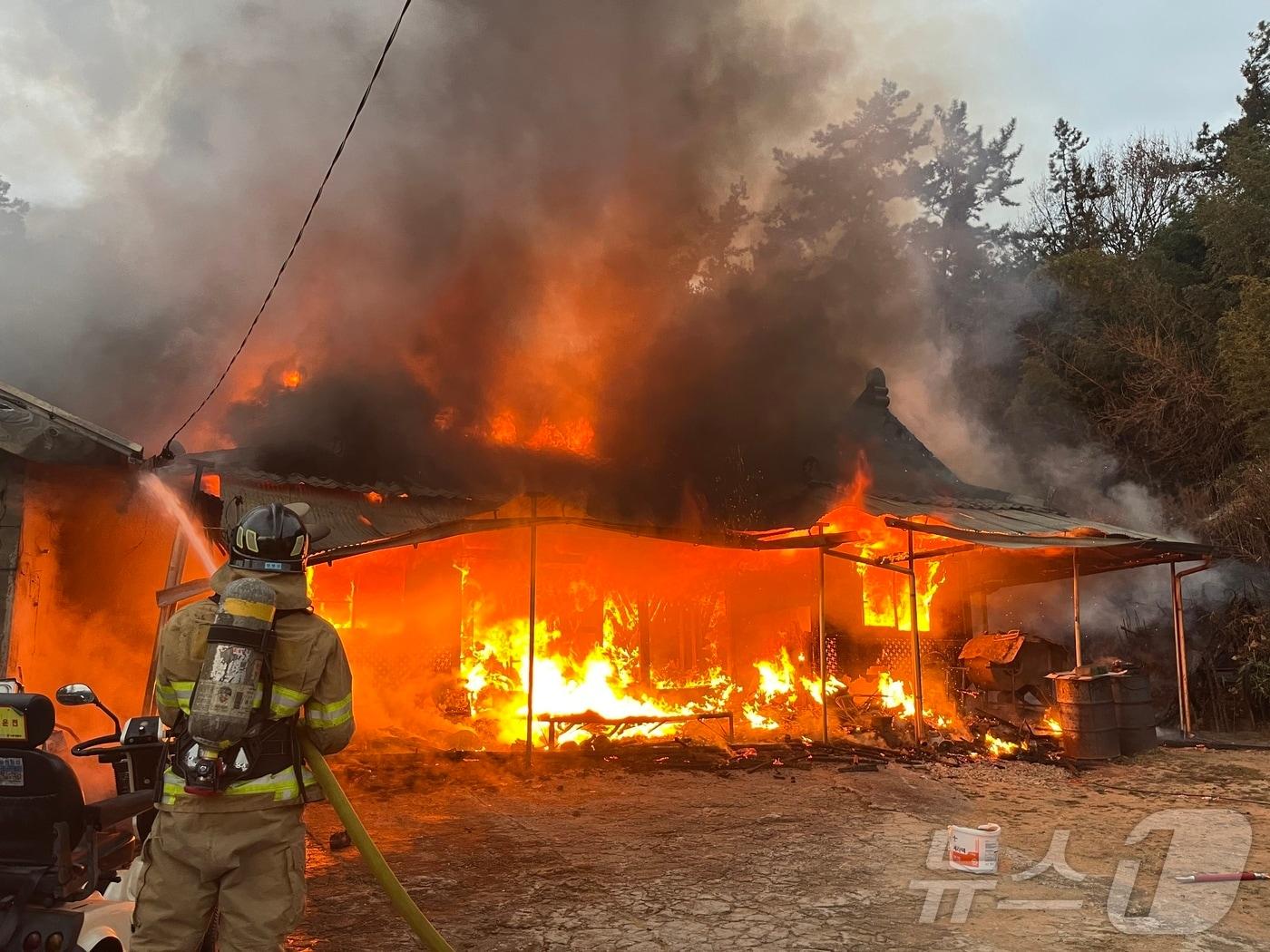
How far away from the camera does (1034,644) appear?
1206 cm

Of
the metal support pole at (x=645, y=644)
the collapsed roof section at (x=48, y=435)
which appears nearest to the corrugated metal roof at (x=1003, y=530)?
the metal support pole at (x=645, y=644)

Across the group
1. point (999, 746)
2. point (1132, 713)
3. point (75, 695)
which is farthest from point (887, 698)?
point (75, 695)

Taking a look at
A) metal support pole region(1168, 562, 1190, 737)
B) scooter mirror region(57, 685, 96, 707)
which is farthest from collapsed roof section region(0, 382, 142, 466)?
metal support pole region(1168, 562, 1190, 737)

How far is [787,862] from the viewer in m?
5.68

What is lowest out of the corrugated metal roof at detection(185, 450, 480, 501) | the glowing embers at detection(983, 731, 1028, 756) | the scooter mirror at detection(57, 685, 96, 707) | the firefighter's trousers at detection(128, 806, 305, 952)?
the glowing embers at detection(983, 731, 1028, 756)

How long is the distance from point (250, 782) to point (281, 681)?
33 cm

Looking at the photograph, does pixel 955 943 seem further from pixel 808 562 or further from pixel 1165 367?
pixel 1165 367

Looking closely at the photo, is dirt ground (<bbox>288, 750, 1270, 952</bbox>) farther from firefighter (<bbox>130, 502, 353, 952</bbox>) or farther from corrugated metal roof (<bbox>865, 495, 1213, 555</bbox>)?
corrugated metal roof (<bbox>865, 495, 1213, 555</bbox>)

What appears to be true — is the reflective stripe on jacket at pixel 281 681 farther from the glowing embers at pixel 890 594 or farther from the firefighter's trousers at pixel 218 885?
the glowing embers at pixel 890 594

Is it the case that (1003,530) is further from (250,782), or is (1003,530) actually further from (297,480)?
Result: (250,782)

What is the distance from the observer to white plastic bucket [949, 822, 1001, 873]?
5262mm

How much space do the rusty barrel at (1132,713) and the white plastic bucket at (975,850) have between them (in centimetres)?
631

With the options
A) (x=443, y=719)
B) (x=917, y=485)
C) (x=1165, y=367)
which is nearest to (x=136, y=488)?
(x=443, y=719)

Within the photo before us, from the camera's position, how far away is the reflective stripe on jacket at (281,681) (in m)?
2.83
